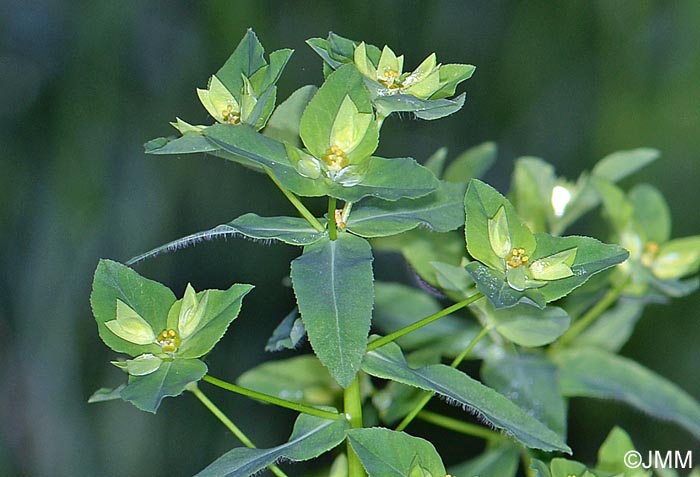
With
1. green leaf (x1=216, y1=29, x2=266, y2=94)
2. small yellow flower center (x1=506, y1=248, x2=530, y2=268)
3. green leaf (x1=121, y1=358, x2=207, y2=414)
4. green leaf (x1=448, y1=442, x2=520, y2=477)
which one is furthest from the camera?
green leaf (x1=448, y1=442, x2=520, y2=477)

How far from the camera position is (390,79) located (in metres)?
1.06

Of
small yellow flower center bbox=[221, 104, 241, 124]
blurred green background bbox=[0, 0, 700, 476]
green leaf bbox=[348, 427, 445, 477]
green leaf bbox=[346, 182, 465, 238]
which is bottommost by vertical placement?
blurred green background bbox=[0, 0, 700, 476]

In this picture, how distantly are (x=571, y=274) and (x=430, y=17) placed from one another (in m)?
1.99

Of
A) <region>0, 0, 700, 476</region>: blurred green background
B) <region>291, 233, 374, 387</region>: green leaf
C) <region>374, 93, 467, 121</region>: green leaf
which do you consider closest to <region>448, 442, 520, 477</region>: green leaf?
<region>291, 233, 374, 387</region>: green leaf

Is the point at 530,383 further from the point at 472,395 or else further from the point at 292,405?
the point at 292,405

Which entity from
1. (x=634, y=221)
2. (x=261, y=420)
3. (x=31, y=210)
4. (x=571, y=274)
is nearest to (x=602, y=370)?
(x=634, y=221)

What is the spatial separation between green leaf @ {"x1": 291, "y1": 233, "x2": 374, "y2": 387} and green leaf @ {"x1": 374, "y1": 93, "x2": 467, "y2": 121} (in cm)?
16

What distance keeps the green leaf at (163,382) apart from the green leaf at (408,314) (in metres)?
0.55

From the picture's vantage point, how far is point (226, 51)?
2.51 m

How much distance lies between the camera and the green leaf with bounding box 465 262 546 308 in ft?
3.12

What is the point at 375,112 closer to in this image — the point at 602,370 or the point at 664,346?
the point at 602,370

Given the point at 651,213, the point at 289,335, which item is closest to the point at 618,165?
the point at 651,213

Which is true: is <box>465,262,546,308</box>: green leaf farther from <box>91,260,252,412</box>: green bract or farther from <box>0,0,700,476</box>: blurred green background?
<box>0,0,700,476</box>: blurred green background

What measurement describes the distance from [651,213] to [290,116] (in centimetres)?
71
